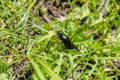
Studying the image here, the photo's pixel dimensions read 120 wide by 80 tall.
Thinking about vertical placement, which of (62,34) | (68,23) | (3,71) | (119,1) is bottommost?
(3,71)

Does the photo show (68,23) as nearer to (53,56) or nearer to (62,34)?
(62,34)

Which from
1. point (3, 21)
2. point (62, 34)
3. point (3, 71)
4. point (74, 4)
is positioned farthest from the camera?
point (74, 4)

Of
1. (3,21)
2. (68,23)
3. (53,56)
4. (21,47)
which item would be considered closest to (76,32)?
(68,23)

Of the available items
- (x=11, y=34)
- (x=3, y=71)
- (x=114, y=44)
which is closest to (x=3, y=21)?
(x=11, y=34)

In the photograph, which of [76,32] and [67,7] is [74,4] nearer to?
[67,7]

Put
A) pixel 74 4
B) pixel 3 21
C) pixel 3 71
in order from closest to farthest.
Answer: pixel 3 71, pixel 3 21, pixel 74 4

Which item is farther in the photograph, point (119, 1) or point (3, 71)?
point (119, 1)

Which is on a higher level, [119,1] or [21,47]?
[119,1]
